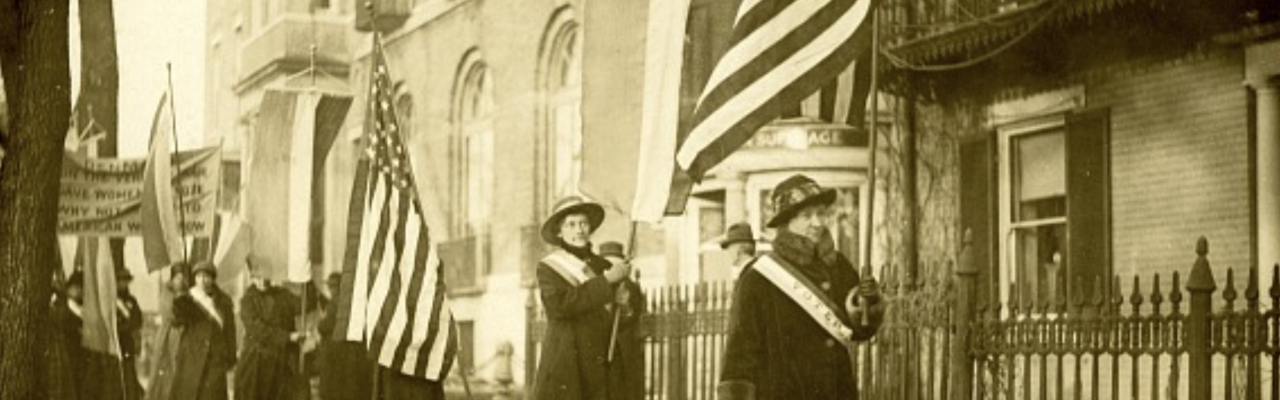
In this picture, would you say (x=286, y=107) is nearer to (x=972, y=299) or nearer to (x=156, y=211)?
(x=156, y=211)

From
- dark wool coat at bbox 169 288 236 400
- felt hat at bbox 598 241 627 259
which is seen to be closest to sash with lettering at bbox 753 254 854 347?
felt hat at bbox 598 241 627 259

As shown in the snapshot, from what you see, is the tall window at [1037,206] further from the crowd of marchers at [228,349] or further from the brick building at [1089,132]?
the crowd of marchers at [228,349]

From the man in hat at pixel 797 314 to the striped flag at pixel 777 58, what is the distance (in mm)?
922

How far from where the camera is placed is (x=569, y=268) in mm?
11344

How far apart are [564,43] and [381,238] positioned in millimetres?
12778

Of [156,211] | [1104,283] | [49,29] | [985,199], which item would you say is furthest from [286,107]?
[49,29]

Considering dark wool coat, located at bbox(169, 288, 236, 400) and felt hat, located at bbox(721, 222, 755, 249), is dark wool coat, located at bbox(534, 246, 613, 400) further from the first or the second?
dark wool coat, located at bbox(169, 288, 236, 400)

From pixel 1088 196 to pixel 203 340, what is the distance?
24.7 feet

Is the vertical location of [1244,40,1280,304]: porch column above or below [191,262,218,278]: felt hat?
above

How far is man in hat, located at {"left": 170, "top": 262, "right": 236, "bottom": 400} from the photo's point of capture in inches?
696

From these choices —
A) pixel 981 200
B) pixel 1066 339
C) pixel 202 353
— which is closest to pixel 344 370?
pixel 202 353

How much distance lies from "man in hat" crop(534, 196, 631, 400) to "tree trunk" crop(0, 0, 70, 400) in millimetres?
2637

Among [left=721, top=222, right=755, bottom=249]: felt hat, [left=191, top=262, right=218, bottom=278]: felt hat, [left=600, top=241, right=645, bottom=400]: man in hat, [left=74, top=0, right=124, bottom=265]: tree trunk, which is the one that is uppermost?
[left=74, top=0, right=124, bottom=265]: tree trunk

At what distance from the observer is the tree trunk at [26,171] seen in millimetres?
10297
